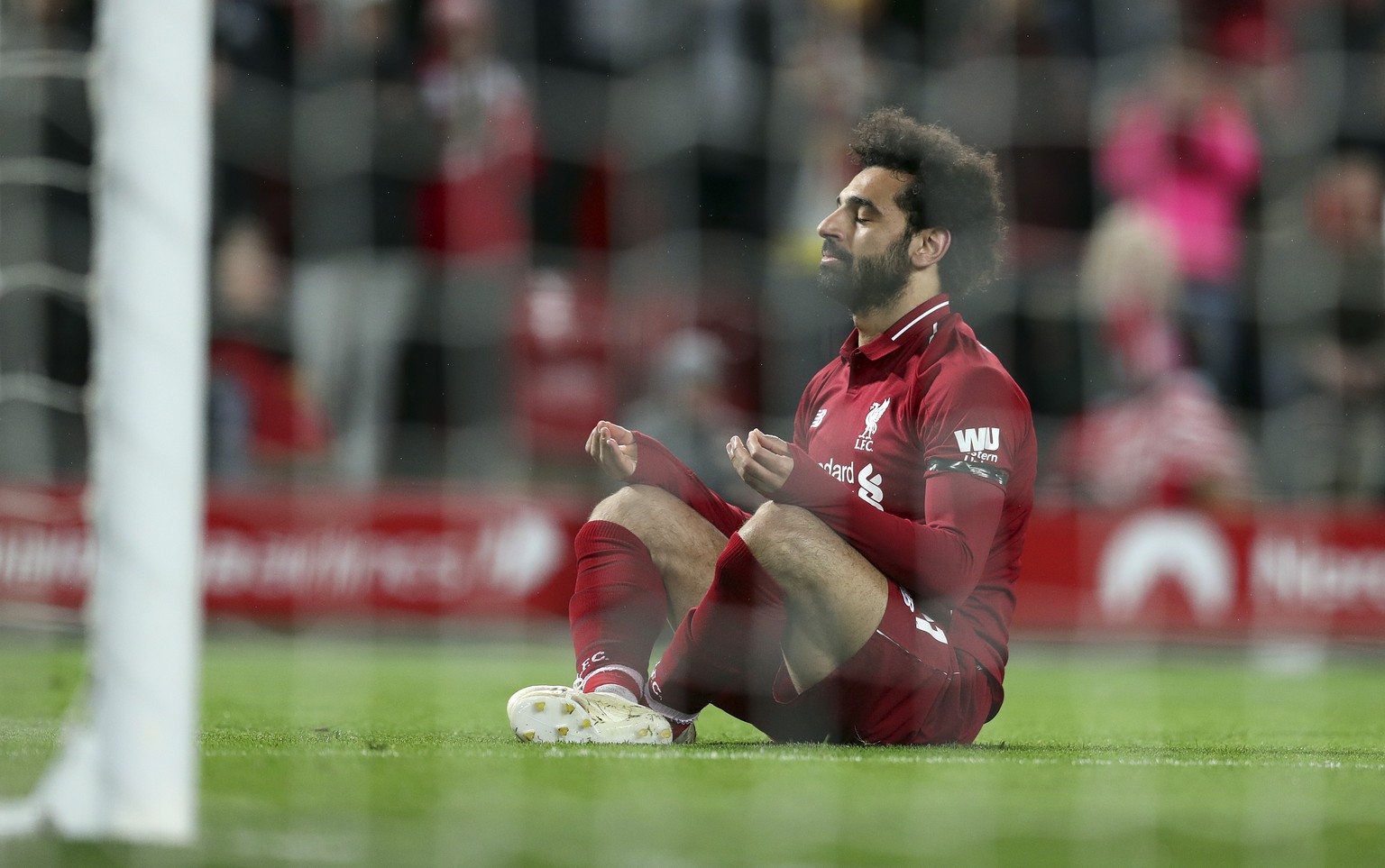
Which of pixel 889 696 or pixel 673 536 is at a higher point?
pixel 673 536

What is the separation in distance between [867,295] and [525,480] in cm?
437

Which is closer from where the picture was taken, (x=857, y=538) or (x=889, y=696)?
(x=857, y=538)

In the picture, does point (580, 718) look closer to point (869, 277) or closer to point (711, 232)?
point (869, 277)

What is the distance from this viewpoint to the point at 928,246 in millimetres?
3578

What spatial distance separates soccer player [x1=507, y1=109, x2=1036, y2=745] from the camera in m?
3.08

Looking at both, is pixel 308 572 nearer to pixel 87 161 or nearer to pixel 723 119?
pixel 87 161

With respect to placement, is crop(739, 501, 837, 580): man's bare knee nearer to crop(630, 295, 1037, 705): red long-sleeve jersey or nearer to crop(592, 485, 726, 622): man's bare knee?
crop(630, 295, 1037, 705): red long-sleeve jersey

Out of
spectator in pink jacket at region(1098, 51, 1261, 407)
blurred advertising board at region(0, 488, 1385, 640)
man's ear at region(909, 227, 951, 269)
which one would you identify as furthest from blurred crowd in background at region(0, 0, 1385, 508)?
man's ear at region(909, 227, 951, 269)

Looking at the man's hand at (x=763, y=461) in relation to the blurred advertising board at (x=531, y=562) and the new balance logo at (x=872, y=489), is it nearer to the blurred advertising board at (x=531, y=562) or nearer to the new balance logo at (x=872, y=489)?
the new balance logo at (x=872, y=489)

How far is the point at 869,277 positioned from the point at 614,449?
0.62 metres

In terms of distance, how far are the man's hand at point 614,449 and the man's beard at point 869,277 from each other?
1.67ft

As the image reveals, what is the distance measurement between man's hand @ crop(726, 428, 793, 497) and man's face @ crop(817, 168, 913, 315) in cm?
63

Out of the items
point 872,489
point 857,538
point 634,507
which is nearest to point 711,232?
point 634,507

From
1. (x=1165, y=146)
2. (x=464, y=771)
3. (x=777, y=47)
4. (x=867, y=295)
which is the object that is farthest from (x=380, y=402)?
(x=464, y=771)
